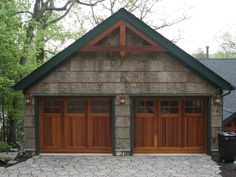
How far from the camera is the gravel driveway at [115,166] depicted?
9.26m

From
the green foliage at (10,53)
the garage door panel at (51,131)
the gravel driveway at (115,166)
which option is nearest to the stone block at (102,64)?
the garage door panel at (51,131)

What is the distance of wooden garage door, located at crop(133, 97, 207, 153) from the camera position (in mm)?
11836

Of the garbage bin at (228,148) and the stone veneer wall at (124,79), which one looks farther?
the stone veneer wall at (124,79)

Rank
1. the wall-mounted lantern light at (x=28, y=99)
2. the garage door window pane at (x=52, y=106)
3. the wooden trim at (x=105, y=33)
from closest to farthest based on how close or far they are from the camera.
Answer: the wooden trim at (x=105, y=33)
the wall-mounted lantern light at (x=28, y=99)
the garage door window pane at (x=52, y=106)

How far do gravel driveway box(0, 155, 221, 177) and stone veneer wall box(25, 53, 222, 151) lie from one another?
126cm

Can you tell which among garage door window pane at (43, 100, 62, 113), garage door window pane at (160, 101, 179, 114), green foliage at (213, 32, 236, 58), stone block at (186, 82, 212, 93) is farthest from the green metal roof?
green foliage at (213, 32, 236, 58)

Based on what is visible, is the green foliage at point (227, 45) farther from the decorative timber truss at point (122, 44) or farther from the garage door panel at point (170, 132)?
the decorative timber truss at point (122, 44)

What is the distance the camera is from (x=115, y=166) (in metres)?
10.1

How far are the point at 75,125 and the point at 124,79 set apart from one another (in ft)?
8.30

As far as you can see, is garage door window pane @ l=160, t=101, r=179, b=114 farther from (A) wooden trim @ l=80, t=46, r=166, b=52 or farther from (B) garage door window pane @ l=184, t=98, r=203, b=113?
(A) wooden trim @ l=80, t=46, r=166, b=52

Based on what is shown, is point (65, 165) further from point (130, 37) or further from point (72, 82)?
point (130, 37)

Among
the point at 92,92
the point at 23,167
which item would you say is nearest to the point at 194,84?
the point at 92,92

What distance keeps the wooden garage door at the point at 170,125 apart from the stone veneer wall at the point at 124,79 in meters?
0.45

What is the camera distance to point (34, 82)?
37.7 ft
